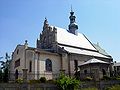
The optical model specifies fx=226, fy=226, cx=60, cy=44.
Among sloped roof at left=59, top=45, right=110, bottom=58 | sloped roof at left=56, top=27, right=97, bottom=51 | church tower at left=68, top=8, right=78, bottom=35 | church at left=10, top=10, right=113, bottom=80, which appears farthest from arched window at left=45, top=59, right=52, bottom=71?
church tower at left=68, top=8, right=78, bottom=35

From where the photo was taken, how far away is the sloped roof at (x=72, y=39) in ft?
155

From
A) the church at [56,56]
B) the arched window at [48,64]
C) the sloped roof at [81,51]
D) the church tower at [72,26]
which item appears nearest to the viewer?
the church at [56,56]

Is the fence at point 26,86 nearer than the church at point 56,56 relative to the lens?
Yes

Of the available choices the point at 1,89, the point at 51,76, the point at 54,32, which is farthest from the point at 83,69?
the point at 1,89

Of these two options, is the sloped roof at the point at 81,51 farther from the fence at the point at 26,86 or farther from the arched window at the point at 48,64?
the fence at the point at 26,86

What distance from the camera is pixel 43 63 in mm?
40031

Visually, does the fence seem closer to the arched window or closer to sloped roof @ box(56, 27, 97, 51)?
the arched window

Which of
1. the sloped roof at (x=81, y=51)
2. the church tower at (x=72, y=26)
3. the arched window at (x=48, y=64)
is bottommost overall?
the arched window at (x=48, y=64)

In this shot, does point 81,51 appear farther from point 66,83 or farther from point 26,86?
point 26,86

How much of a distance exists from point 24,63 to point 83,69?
10752mm

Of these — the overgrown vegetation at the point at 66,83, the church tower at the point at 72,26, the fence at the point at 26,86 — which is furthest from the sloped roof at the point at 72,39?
the fence at the point at 26,86

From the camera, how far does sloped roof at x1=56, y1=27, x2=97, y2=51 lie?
47219 millimetres

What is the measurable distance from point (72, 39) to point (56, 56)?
9.21 m

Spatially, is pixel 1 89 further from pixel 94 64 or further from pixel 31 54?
pixel 94 64
